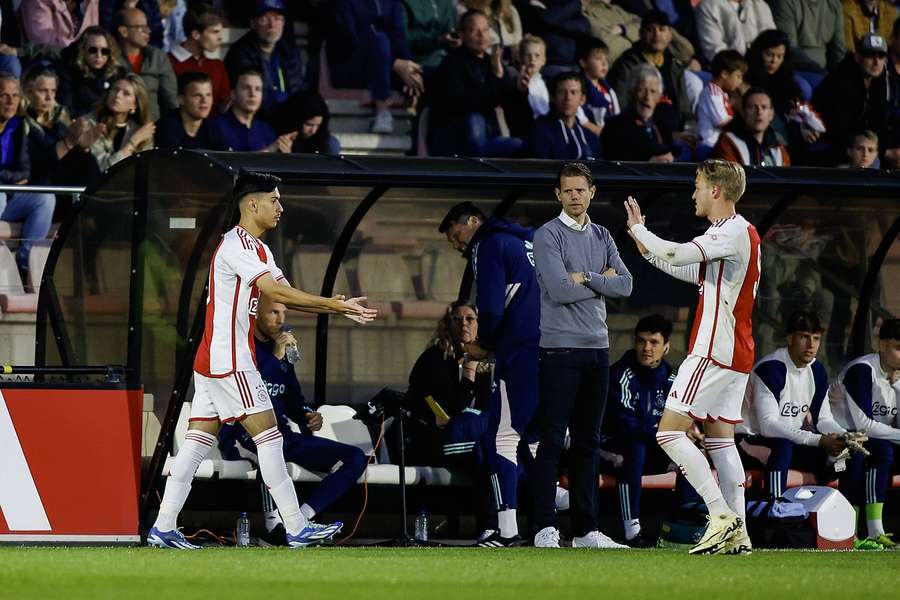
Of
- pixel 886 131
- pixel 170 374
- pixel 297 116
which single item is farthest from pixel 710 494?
pixel 886 131

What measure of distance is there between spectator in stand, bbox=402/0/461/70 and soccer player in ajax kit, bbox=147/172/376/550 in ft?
21.6

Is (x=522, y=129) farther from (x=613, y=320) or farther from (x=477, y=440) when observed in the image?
(x=477, y=440)

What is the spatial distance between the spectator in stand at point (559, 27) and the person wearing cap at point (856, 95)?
2380 mm

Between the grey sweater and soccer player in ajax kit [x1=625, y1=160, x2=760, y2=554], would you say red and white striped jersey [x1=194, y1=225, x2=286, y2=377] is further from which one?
soccer player in ajax kit [x1=625, y1=160, x2=760, y2=554]

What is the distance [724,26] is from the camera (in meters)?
17.0

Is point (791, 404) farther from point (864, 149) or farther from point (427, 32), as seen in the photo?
point (427, 32)

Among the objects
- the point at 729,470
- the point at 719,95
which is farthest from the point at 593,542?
the point at 719,95

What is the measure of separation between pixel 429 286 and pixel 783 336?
2.47 meters

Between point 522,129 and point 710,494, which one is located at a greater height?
point 522,129

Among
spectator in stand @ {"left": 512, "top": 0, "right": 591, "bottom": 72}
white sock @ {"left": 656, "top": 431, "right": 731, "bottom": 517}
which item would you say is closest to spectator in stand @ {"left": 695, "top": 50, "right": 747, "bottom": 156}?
spectator in stand @ {"left": 512, "top": 0, "right": 591, "bottom": 72}

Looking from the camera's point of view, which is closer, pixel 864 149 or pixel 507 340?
pixel 507 340

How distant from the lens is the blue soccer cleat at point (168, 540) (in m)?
8.70

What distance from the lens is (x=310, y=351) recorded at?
36.0 feet

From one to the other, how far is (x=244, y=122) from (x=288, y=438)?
3761 mm
